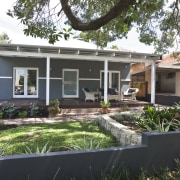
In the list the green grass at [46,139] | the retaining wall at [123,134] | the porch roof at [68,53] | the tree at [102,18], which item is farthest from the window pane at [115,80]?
the green grass at [46,139]

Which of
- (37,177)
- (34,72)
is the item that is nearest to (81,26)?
(37,177)

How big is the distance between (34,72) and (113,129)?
1170 centimetres

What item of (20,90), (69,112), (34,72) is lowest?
(69,112)

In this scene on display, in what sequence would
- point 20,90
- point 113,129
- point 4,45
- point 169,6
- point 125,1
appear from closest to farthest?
1. point 125,1
2. point 113,129
3. point 169,6
4. point 4,45
5. point 20,90

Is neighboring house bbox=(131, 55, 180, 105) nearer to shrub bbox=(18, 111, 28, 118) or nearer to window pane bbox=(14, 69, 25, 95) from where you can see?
window pane bbox=(14, 69, 25, 95)

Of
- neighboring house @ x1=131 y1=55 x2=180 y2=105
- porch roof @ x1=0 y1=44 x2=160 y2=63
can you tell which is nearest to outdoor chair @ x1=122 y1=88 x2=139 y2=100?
neighboring house @ x1=131 y1=55 x2=180 y2=105

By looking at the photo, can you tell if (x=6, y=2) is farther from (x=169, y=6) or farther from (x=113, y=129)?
(x=169, y=6)

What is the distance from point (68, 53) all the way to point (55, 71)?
11.6 ft

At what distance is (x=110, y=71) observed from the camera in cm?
1908

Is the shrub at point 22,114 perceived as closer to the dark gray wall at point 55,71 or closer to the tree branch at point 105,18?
the dark gray wall at point 55,71

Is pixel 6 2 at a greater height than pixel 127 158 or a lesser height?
greater

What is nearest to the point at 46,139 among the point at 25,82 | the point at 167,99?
the point at 25,82

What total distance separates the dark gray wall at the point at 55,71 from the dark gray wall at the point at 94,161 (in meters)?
13.7

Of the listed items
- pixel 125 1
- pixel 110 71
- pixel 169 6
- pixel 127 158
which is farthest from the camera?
pixel 110 71
